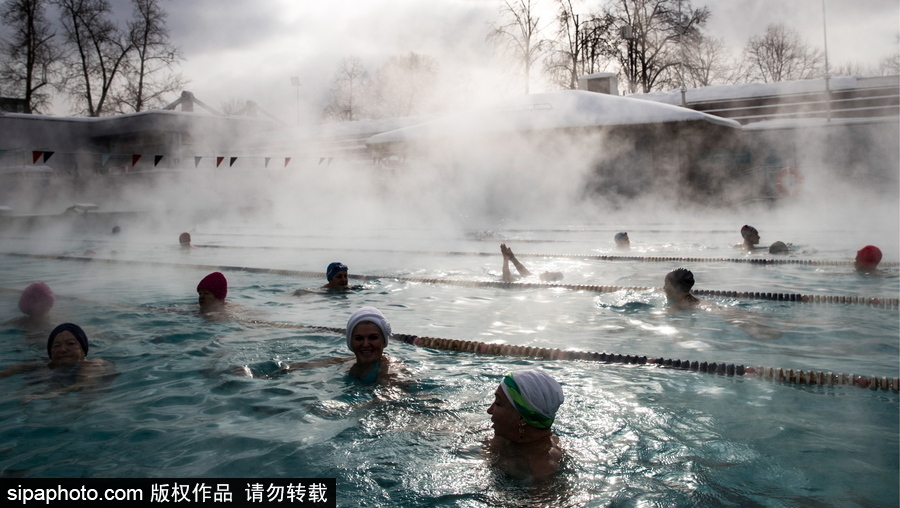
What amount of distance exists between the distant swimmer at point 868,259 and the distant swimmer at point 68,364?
24.6 ft

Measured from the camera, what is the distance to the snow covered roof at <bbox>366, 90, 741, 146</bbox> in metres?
16.0

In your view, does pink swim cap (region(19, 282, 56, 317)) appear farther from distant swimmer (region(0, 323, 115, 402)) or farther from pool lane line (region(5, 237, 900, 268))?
pool lane line (region(5, 237, 900, 268))

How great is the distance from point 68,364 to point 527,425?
9.94 ft

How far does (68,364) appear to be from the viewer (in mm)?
3883

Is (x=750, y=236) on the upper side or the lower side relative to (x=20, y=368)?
upper

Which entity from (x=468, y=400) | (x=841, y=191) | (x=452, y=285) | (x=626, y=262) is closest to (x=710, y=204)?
(x=841, y=191)

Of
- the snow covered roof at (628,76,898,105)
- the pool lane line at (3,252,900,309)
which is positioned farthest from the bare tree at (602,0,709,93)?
the pool lane line at (3,252,900,309)

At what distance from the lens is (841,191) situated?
16.0m

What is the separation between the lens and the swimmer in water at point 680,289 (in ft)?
18.0

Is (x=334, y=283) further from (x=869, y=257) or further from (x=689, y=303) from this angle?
(x=869, y=257)

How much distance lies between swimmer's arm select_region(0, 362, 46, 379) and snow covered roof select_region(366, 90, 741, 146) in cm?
1416

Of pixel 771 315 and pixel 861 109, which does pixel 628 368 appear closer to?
pixel 771 315

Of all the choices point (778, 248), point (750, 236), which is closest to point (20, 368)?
point (778, 248)

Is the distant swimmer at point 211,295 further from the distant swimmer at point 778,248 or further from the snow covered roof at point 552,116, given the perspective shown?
the snow covered roof at point 552,116
